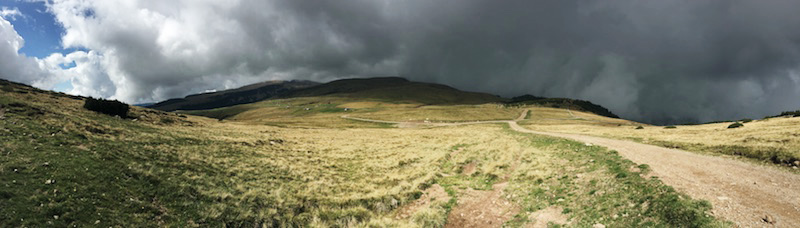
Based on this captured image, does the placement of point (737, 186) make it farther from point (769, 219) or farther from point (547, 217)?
point (547, 217)

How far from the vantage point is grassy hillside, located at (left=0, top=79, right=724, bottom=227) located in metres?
11.4

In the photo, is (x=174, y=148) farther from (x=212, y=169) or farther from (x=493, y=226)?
(x=493, y=226)

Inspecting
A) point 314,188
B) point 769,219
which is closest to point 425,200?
point 314,188

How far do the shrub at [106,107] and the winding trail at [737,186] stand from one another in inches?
2020

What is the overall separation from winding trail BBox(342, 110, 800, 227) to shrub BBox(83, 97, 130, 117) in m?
51.3

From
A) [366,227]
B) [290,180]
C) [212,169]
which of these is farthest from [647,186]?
[212,169]

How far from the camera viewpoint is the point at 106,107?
33.8 metres

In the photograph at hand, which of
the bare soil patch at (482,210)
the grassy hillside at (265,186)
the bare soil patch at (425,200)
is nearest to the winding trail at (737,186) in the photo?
the grassy hillside at (265,186)

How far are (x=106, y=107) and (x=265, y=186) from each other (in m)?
30.7

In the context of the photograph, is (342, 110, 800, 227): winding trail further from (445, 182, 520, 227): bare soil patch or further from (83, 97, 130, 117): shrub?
(83, 97, 130, 117): shrub

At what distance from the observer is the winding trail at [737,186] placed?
9.98 m

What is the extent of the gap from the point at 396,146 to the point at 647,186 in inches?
1148

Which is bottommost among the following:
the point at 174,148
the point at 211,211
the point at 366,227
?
the point at 366,227

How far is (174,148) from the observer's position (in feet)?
74.5
